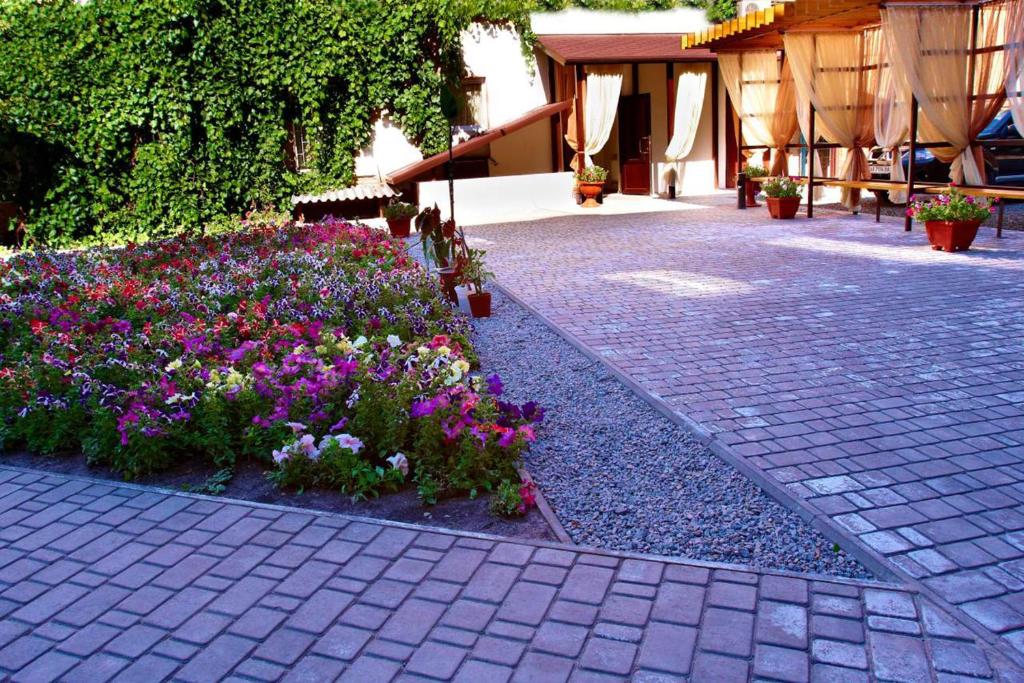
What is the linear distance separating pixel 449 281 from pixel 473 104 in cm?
977

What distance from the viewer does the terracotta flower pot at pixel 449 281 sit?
8.08m

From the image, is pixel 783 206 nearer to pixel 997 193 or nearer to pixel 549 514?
pixel 997 193

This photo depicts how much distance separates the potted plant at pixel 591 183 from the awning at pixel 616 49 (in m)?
2.06

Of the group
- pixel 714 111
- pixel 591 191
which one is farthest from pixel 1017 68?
pixel 714 111

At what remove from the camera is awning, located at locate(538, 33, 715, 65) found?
16.7 metres

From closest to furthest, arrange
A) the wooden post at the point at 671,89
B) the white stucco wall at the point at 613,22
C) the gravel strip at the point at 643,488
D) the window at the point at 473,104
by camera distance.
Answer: the gravel strip at the point at 643,488, the window at the point at 473,104, the wooden post at the point at 671,89, the white stucco wall at the point at 613,22

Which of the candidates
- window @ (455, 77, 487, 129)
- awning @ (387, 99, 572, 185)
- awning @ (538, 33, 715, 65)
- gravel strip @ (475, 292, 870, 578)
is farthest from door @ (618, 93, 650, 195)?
gravel strip @ (475, 292, 870, 578)

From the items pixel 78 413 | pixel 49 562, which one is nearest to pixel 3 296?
pixel 78 413

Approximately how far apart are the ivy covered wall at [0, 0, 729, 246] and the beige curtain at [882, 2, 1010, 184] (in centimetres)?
780

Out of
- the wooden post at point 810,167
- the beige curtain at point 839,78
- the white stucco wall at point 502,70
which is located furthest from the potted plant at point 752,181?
the white stucco wall at point 502,70

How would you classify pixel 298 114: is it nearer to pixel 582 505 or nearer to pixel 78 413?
pixel 78 413

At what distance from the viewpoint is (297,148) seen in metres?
16.1

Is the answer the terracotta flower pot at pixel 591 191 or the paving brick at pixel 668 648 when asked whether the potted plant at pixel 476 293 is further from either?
the terracotta flower pot at pixel 591 191

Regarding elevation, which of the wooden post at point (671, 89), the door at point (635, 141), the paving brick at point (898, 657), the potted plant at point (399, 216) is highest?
the wooden post at point (671, 89)
